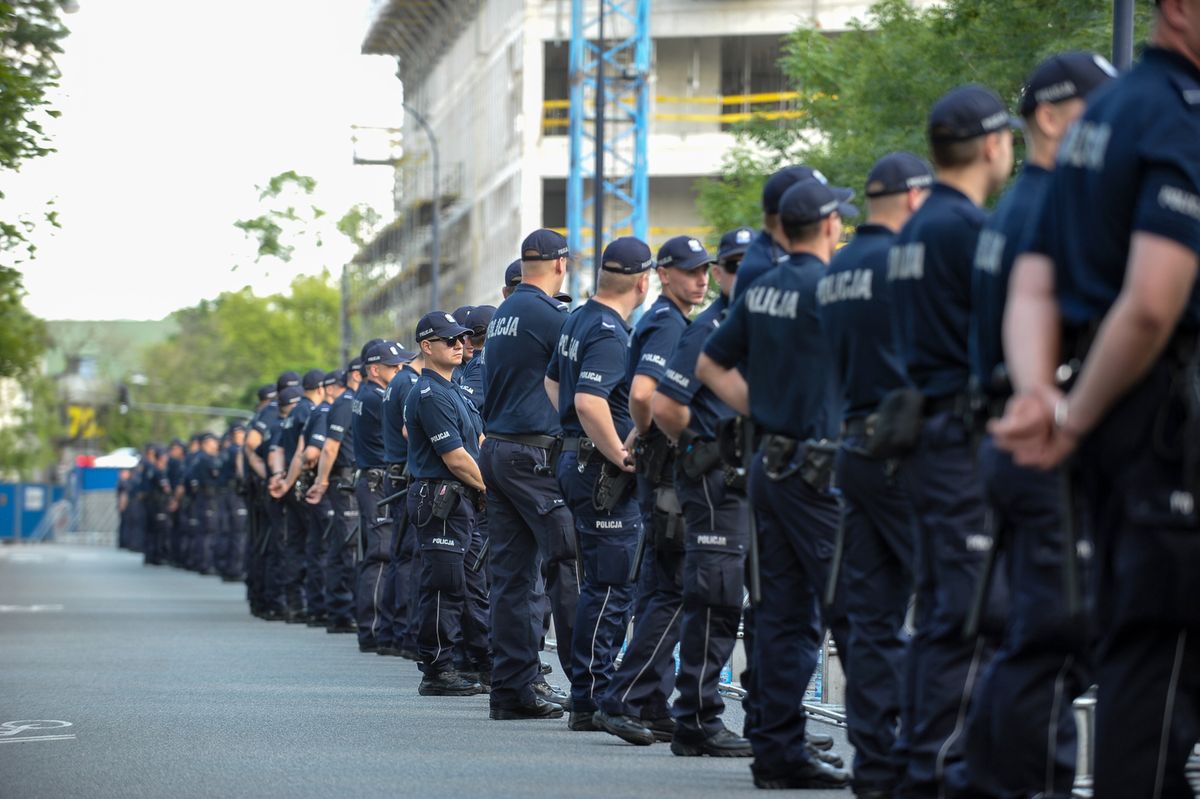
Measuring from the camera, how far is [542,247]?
12.0 metres

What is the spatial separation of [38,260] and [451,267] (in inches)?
1804

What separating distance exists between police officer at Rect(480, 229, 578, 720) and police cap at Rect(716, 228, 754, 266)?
6.61 feet

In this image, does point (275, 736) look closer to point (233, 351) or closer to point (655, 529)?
point (655, 529)

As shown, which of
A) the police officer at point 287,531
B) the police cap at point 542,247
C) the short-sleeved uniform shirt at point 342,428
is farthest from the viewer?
the police officer at point 287,531

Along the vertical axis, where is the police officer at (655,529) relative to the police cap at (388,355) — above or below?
below

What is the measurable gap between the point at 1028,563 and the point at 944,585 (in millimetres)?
1010

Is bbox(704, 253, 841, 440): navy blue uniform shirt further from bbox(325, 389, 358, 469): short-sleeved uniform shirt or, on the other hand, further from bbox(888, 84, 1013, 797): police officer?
bbox(325, 389, 358, 469): short-sleeved uniform shirt

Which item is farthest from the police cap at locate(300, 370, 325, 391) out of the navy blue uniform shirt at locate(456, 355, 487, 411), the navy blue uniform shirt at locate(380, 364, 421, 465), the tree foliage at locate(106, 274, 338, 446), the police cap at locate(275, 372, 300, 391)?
the tree foliage at locate(106, 274, 338, 446)

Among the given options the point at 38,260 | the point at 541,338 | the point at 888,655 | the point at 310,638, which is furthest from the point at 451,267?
the point at 888,655

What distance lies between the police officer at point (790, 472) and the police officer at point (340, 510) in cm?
1207

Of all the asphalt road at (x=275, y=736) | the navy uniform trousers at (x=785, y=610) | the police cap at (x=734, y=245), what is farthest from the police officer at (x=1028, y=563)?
the police cap at (x=734, y=245)

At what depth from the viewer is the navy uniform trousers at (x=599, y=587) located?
36.8 feet

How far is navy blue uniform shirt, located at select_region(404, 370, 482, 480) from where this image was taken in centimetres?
1396

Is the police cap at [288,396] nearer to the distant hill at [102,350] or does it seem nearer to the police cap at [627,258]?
the police cap at [627,258]
